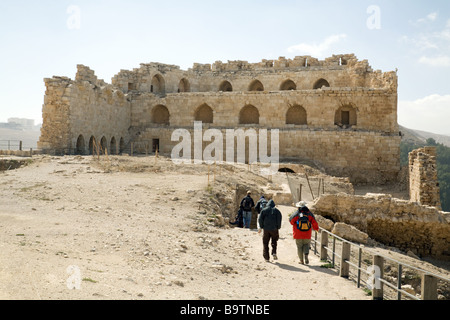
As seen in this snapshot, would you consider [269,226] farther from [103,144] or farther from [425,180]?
[103,144]

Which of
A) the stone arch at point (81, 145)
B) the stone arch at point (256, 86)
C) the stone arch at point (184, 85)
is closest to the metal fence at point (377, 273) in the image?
the stone arch at point (81, 145)

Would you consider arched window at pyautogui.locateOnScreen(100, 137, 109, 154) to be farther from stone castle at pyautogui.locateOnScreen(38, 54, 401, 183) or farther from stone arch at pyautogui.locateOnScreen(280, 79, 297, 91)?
stone arch at pyautogui.locateOnScreen(280, 79, 297, 91)

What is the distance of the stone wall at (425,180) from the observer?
15.5m

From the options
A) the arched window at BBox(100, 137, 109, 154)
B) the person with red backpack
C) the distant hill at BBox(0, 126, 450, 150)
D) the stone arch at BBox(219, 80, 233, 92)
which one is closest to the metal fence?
the person with red backpack

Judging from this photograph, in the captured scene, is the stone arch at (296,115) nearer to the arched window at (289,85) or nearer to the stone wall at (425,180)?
the arched window at (289,85)

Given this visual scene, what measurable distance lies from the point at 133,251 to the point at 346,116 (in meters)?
23.5

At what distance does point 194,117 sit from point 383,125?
13.3 m

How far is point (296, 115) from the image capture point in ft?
92.2

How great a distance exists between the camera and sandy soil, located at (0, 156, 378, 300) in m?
4.57

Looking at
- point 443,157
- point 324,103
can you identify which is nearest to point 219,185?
point 324,103

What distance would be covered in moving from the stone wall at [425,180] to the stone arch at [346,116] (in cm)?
887

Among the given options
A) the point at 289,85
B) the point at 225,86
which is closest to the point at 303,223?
the point at 289,85

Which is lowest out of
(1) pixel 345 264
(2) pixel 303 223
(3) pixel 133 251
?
(1) pixel 345 264

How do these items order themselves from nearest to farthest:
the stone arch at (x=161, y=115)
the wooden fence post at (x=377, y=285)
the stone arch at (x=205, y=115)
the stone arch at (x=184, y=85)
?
the wooden fence post at (x=377, y=285) → the stone arch at (x=205, y=115) → the stone arch at (x=161, y=115) → the stone arch at (x=184, y=85)
